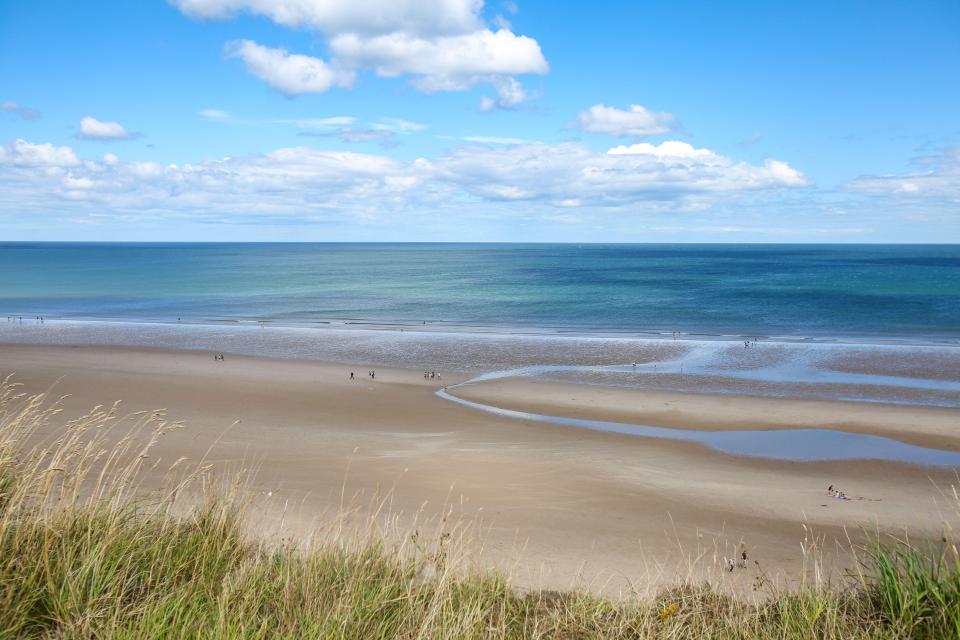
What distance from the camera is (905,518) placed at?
41.1 ft

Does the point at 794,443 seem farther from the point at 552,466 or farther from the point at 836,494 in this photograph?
the point at 552,466

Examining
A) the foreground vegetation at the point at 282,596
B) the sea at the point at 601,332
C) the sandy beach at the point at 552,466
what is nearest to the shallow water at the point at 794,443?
the sea at the point at 601,332

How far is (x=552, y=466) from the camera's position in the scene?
50.9ft

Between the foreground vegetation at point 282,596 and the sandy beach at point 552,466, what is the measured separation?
2.28ft

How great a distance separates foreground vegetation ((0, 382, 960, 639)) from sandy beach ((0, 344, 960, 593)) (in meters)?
0.70

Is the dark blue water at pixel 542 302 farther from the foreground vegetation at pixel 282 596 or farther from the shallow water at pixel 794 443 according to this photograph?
the foreground vegetation at pixel 282 596

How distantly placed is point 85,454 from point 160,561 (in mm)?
1114

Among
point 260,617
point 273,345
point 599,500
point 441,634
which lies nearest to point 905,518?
point 599,500

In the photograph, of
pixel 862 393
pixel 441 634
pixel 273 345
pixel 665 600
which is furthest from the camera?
pixel 273 345

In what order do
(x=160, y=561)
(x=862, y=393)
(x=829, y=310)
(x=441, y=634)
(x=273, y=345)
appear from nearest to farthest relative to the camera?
(x=441, y=634)
(x=160, y=561)
(x=862, y=393)
(x=273, y=345)
(x=829, y=310)

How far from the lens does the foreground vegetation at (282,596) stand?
Result: 461cm

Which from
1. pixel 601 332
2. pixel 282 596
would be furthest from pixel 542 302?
pixel 282 596

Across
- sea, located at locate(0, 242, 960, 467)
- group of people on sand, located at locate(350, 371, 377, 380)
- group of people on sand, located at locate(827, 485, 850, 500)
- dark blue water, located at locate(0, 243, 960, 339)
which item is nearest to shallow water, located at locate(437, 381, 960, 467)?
sea, located at locate(0, 242, 960, 467)

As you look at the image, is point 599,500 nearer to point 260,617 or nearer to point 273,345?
point 260,617
